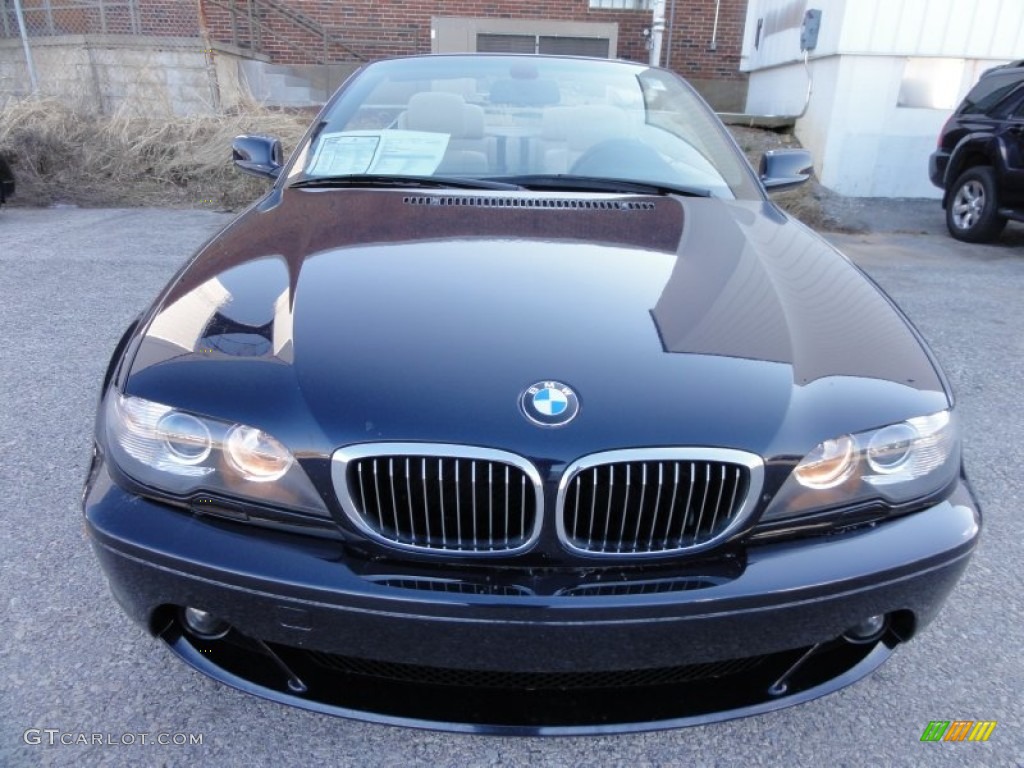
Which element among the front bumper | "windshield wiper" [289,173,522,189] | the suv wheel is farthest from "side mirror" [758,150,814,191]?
the suv wheel

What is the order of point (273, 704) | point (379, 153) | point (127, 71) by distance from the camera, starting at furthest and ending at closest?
point (127, 71), point (379, 153), point (273, 704)

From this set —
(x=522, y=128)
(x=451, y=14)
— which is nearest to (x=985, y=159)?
(x=522, y=128)

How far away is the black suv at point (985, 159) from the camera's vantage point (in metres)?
6.94

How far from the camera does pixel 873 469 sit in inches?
61.7

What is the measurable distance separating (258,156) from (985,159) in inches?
271

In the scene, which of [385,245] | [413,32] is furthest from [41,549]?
[413,32]

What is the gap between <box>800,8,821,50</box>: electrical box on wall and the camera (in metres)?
9.41

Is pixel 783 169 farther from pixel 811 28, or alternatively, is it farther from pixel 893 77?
pixel 811 28

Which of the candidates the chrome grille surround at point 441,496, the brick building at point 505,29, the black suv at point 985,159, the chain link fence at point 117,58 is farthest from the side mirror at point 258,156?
the brick building at point 505,29

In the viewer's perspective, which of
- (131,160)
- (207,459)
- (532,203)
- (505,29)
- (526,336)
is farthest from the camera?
(505,29)

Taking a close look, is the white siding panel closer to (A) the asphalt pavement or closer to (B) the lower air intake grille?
(A) the asphalt pavement

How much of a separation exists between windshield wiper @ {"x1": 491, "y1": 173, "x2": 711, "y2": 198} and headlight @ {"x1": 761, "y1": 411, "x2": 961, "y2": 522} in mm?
1277

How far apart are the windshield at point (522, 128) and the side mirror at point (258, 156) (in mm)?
385

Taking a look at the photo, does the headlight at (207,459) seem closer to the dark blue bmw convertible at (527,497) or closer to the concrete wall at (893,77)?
the dark blue bmw convertible at (527,497)
